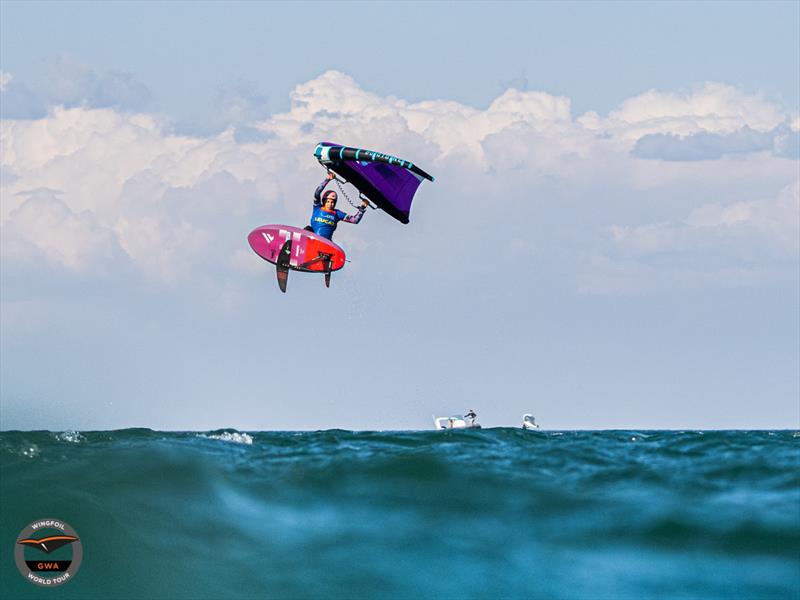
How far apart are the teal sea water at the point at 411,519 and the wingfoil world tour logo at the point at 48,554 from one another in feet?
0.55

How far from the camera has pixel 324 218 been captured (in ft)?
95.5

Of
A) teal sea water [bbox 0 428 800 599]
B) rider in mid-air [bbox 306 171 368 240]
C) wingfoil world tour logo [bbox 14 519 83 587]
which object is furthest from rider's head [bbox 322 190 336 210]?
wingfoil world tour logo [bbox 14 519 83 587]

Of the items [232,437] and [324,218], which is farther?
[324,218]

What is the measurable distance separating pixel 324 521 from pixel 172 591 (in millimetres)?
2815

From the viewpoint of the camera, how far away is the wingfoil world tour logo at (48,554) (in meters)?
17.6

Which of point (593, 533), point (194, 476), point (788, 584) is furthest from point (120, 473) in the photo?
point (788, 584)

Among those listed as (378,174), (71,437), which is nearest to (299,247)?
(378,174)

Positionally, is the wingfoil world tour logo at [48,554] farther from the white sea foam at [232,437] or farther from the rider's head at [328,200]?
the rider's head at [328,200]

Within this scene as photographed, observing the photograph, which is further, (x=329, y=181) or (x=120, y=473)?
(x=329, y=181)

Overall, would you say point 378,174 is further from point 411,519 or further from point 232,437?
point 411,519

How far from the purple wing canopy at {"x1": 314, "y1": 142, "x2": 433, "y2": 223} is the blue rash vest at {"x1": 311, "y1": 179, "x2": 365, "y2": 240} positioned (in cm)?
79

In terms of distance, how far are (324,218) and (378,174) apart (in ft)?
8.27

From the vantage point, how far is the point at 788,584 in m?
15.8

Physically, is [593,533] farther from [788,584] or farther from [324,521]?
[324,521]
